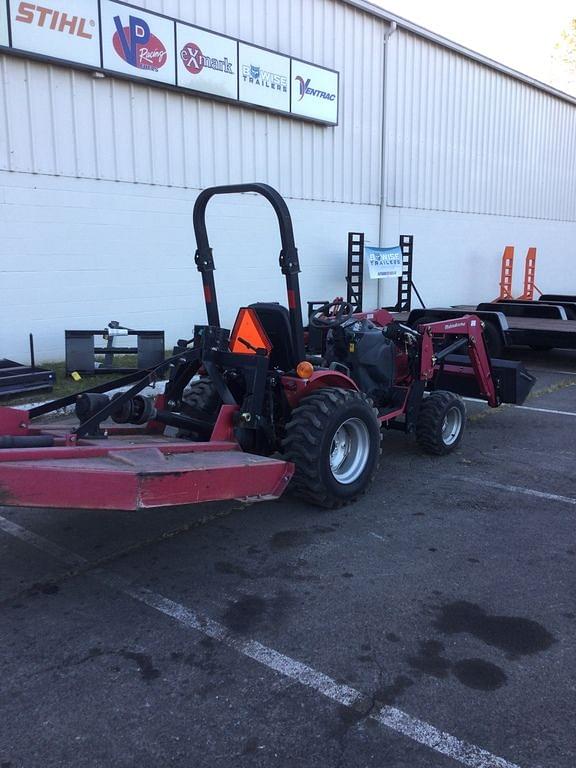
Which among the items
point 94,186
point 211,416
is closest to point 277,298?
point 94,186

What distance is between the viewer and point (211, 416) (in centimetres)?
525

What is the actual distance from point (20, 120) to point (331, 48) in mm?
7315

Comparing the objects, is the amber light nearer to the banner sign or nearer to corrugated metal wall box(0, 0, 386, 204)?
corrugated metal wall box(0, 0, 386, 204)

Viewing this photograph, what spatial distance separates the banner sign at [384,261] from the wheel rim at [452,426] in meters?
8.81

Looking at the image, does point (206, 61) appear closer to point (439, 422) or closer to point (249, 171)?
point (249, 171)

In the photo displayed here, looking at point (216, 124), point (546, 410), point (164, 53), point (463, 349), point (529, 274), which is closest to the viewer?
point (463, 349)

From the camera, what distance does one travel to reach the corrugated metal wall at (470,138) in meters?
16.0

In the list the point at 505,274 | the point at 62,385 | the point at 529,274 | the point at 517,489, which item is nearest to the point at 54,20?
the point at 62,385

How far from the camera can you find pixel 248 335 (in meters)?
4.89

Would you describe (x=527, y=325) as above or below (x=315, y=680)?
above

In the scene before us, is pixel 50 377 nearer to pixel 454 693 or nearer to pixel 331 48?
pixel 454 693

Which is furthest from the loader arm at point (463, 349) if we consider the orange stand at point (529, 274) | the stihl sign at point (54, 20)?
the orange stand at point (529, 274)

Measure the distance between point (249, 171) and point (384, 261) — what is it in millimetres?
4029

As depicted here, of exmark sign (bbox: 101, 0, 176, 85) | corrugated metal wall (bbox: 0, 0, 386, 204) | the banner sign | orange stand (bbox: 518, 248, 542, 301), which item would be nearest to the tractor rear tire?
corrugated metal wall (bbox: 0, 0, 386, 204)
